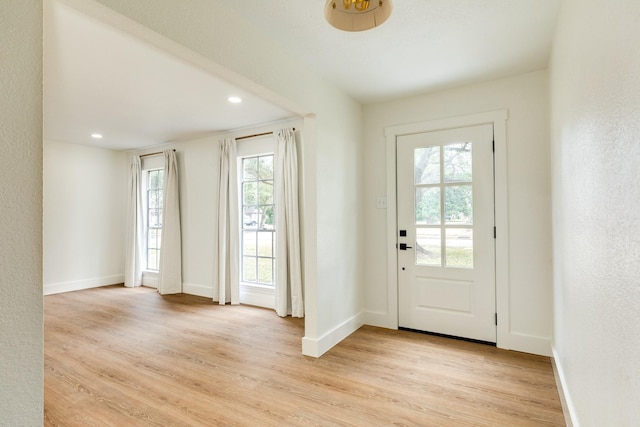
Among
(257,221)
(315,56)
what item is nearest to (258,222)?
(257,221)

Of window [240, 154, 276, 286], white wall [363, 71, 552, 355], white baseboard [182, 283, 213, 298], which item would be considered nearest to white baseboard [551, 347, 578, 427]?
white wall [363, 71, 552, 355]

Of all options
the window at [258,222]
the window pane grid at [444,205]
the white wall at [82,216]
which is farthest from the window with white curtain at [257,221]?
the white wall at [82,216]

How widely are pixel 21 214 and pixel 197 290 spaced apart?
4404 mm

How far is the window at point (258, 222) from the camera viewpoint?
15.3 ft

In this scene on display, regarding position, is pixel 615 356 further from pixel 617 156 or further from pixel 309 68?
pixel 309 68

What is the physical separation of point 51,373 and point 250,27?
3110mm

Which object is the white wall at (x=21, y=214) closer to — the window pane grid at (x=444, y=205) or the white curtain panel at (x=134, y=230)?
the window pane grid at (x=444, y=205)

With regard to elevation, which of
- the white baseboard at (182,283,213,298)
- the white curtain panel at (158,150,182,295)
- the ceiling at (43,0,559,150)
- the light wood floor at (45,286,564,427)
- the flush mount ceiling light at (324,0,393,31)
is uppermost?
the ceiling at (43,0,559,150)

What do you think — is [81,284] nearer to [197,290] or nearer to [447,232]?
[197,290]

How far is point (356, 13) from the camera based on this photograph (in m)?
1.37

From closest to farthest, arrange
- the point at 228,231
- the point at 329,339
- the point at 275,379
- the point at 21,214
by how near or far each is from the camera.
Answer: the point at 21,214 < the point at 275,379 < the point at 329,339 < the point at 228,231

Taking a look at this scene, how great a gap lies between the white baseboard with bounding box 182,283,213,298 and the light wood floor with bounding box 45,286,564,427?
132 cm

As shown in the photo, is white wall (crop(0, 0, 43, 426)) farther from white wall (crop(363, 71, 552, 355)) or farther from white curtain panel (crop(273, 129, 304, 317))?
white wall (crop(363, 71, 552, 355))

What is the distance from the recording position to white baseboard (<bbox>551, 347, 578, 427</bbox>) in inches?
73.0
